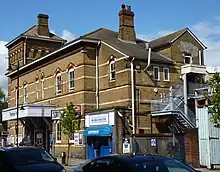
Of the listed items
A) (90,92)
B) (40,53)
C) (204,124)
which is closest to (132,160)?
(204,124)

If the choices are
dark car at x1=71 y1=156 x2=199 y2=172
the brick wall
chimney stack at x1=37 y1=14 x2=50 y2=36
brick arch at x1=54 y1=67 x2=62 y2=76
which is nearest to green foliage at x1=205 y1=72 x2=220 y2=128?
the brick wall

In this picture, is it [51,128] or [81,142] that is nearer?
[81,142]

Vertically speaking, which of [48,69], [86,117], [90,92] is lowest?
[86,117]

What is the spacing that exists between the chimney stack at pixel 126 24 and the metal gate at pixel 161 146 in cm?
1111

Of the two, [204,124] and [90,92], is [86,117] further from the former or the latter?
[204,124]

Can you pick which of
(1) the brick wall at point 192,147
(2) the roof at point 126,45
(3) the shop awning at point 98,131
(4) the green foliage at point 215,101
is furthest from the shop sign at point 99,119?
(4) the green foliage at point 215,101

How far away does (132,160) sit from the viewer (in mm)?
8750

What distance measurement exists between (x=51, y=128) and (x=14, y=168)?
28.9 m

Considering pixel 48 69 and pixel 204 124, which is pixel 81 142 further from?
pixel 204 124

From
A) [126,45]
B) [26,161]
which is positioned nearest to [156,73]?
[126,45]

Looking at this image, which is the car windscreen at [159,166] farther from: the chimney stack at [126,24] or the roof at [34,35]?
the roof at [34,35]

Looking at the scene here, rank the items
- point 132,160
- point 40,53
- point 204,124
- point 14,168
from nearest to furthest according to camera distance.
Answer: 1. point 132,160
2. point 14,168
3. point 204,124
4. point 40,53

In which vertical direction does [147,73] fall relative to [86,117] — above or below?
above

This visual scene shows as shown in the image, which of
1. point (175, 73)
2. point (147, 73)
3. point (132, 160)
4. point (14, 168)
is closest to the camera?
point (132, 160)
